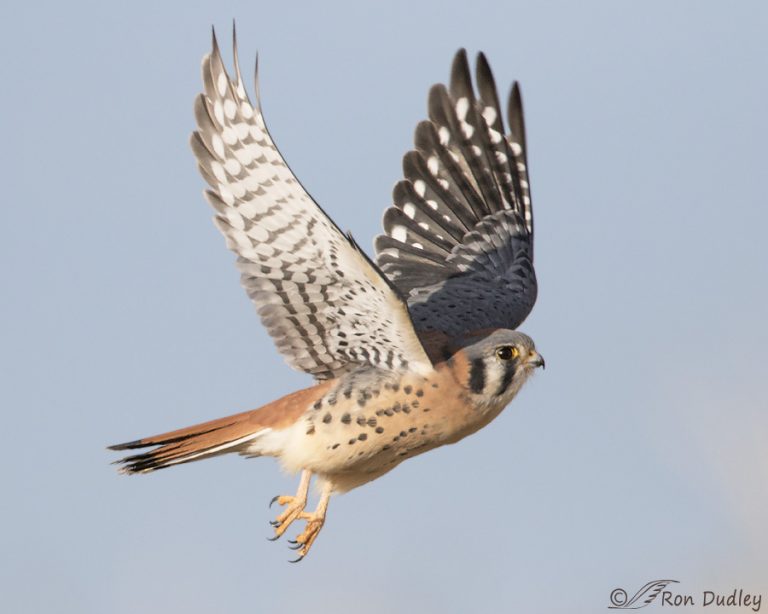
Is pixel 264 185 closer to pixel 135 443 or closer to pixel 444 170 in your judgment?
pixel 135 443

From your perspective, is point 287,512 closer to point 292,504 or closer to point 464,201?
point 292,504

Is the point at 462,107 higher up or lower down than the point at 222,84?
lower down

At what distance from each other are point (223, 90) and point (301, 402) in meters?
1.54

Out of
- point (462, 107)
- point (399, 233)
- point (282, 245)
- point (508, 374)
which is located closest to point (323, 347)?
point (282, 245)

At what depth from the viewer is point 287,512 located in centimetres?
745

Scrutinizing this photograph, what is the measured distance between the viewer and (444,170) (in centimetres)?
920

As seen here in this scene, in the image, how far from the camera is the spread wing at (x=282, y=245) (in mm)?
7020

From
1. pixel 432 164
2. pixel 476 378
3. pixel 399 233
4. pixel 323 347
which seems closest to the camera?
pixel 476 378

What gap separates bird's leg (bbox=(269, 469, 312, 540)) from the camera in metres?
7.44

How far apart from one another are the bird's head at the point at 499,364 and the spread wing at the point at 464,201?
1.22m

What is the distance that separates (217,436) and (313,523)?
0.65 m

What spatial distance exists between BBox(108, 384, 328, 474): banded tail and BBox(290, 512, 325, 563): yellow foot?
0.44m

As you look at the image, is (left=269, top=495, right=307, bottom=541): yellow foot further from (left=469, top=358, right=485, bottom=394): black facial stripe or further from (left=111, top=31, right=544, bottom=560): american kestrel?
(left=469, top=358, right=485, bottom=394): black facial stripe

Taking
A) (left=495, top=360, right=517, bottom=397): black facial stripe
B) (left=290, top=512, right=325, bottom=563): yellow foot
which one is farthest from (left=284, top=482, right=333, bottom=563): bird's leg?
(left=495, top=360, right=517, bottom=397): black facial stripe
